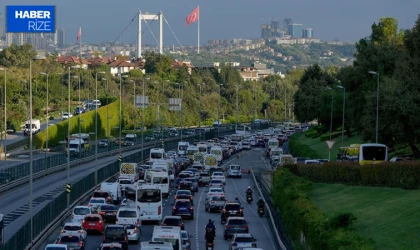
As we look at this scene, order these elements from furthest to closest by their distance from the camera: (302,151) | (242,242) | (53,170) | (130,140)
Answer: (130,140), (302,151), (53,170), (242,242)

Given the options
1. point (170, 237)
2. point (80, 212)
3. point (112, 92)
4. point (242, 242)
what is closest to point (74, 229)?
point (170, 237)

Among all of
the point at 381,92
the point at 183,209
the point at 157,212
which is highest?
the point at 381,92

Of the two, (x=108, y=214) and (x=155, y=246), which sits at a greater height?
(x=155, y=246)

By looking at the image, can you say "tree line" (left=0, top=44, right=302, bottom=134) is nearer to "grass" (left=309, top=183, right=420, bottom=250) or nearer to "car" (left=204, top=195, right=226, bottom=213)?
"car" (left=204, top=195, right=226, bottom=213)

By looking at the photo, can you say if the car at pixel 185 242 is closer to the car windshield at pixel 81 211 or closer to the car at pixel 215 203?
the car windshield at pixel 81 211

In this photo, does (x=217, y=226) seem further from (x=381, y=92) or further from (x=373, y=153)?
(x=381, y=92)
